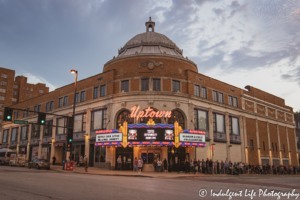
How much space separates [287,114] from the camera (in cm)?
6438

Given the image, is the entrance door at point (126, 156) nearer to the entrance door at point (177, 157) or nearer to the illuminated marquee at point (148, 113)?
the illuminated marquee at point (148, 113)

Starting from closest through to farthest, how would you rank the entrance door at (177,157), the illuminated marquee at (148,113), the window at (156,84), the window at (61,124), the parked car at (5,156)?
the illuminated marquee at (148,113), the entrance door at (177,157), the window at (156,84), the parked car at (5,156), the window at (61,124)

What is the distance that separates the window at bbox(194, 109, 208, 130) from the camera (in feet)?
133

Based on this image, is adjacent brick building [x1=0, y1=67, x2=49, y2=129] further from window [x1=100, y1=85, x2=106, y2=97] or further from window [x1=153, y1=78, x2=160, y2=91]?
window [x1=153, y1=78, x2=160, y2=91]

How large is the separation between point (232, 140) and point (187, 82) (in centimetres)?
1375

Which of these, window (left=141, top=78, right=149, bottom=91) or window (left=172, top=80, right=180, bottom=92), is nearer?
window (left=141, top=78, right=149, bottom=91)

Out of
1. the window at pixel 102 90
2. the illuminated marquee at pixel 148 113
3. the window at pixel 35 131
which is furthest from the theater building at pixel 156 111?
the window at pixel 35 131

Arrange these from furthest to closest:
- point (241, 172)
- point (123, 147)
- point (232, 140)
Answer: point (232, 140), point (241, 172), point (123, 147)

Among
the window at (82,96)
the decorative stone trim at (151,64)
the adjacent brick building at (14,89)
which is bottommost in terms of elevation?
the window at (82,96)

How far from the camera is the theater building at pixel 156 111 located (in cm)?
3728

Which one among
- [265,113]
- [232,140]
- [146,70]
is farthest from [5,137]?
[265,113]

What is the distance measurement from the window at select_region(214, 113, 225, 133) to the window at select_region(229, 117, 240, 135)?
2219 mm

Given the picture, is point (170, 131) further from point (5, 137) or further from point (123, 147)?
point (5, 137)

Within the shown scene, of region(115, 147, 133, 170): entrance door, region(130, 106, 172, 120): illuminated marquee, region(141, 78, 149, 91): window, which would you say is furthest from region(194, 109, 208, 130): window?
region(115, 147, 133, 170): entrance door
